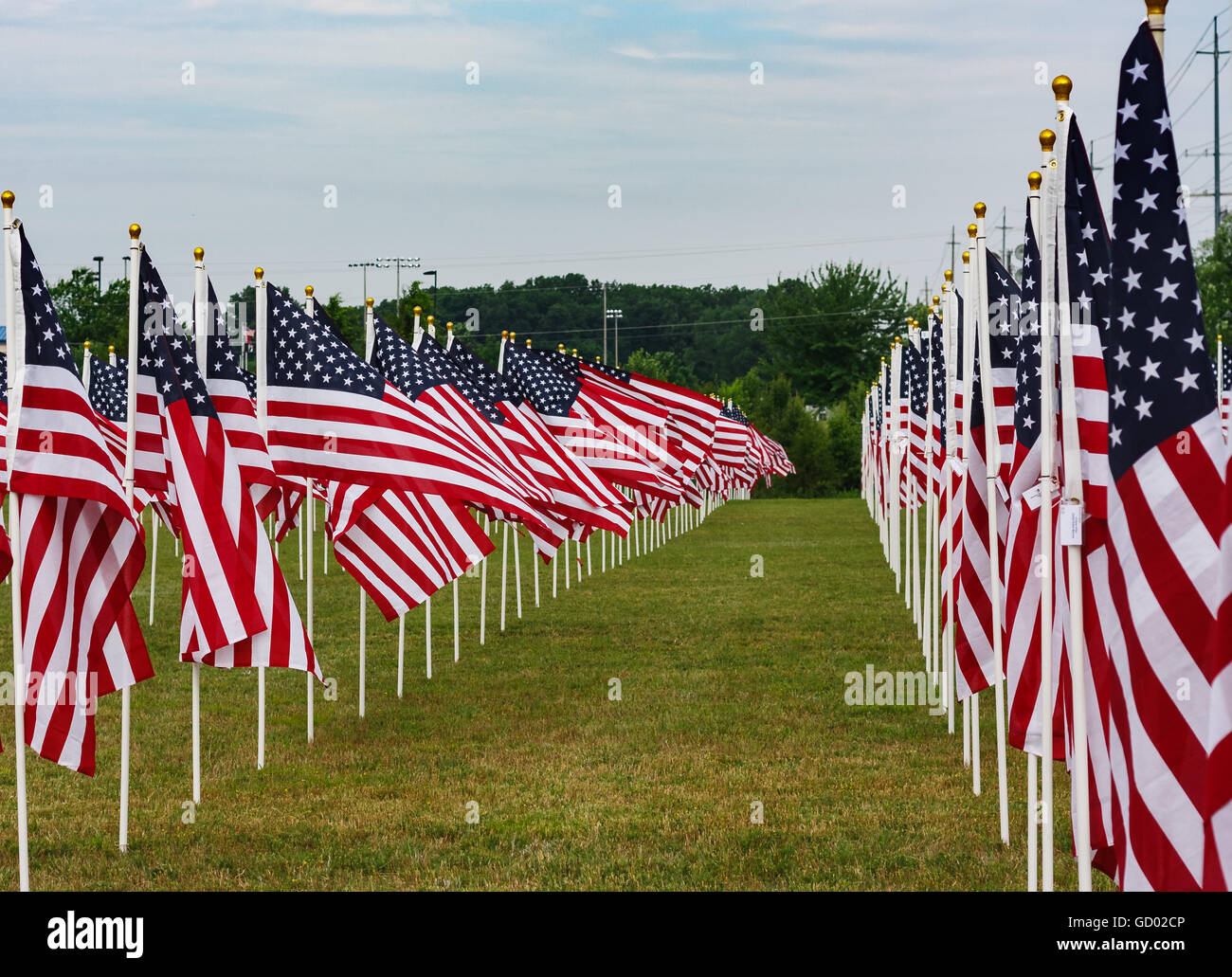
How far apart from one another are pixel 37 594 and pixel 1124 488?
6.25 meters

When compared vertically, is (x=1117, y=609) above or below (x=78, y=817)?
above

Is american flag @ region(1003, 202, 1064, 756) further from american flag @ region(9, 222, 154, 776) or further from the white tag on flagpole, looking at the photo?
american flag @ region(9, 222, 154, 776)

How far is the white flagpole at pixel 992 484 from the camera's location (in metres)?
9.39

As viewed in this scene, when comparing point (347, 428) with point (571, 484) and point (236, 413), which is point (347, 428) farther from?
point (571, 484)

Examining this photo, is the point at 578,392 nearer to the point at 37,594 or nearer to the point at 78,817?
the point at 78,817

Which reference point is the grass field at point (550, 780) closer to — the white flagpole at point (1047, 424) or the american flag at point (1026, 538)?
the american flag at point (1026, 538)

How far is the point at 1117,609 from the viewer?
645 centimetres

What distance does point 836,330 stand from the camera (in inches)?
4496

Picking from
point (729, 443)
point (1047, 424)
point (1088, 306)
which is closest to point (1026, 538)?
point (1047, 424)

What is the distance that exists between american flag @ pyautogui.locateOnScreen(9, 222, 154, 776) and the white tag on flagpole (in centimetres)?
543

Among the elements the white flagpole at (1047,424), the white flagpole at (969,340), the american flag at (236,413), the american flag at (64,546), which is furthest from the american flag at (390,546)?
the white flagpole at (1047,424)


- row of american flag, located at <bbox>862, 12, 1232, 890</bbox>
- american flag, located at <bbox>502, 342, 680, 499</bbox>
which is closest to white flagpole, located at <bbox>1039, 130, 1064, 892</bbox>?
row of american flag, located at <bbox>862, 12, 1232, 890</bbox>

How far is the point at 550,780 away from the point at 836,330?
104 meters

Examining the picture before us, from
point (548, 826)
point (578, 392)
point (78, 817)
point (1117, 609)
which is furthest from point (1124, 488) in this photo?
point (578, 392)
